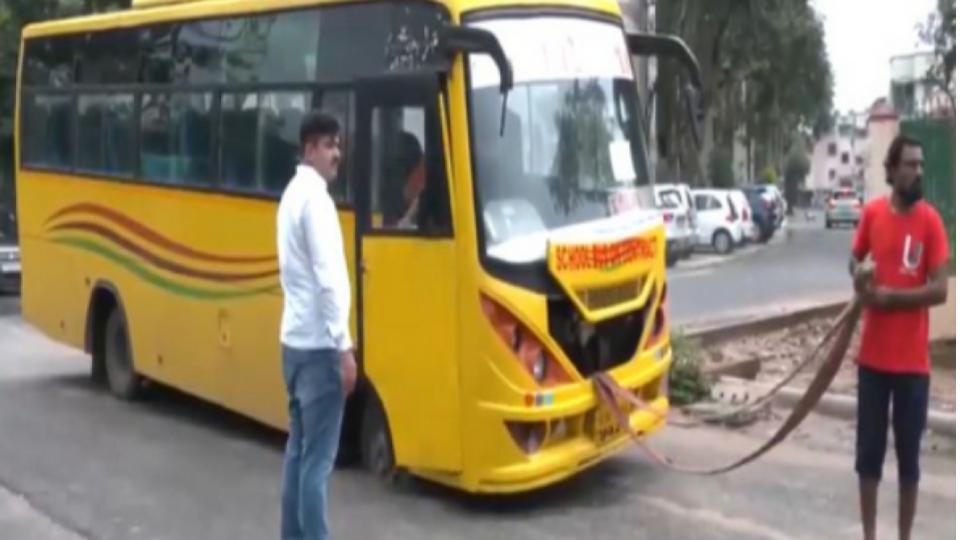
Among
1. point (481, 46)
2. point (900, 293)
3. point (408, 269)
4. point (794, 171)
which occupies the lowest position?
point (794, 171)

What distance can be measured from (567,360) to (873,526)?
214 centimetres

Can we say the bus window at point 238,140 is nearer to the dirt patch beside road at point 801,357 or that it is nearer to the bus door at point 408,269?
the bus door at point 408,269

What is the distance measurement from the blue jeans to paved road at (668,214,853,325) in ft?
42.9

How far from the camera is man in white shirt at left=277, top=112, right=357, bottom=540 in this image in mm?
7484

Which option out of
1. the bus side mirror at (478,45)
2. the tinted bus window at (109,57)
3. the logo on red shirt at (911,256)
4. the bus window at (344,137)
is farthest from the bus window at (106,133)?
the logo on red shirt at (911,256)

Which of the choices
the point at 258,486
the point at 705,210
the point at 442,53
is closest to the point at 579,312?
the point at 442,53

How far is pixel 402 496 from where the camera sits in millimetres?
10156

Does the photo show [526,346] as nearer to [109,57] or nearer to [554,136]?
[554,136]

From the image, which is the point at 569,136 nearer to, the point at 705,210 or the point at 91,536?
the point at 91,536

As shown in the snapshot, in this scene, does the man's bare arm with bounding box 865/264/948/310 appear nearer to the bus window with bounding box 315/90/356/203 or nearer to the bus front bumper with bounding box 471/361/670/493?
the bus front bumper with bounding box 471/361/670/493

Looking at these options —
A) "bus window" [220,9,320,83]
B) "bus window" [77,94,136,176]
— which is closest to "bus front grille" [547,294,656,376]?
"bus window" [220,9,320,83]

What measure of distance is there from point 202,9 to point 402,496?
451cm

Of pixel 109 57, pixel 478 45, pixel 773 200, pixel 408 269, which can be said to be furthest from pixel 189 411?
pixel 773 200

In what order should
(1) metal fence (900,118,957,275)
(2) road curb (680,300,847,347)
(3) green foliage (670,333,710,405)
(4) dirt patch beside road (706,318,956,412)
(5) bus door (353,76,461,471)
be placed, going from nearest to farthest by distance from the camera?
1. (5) bus door (353,76,461,471)
2. (3) green foliage (670,333,710,405)
3. (4) dirt patch beside road (706,318,956,412)
4. (1) metal fence (900,118,957,275)
5. (2) road curb (680,300,847,347)
